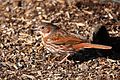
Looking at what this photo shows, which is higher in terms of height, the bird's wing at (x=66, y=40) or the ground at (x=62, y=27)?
the bird's wing at (x=66, y=40)

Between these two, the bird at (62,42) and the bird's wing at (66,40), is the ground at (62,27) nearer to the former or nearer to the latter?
the bird at (62,42)

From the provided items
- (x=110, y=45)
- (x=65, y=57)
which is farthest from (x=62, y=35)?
(x=110, y=45)

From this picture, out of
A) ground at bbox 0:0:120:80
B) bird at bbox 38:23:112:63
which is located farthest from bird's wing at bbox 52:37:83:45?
ground at bbox 0:0:120:80

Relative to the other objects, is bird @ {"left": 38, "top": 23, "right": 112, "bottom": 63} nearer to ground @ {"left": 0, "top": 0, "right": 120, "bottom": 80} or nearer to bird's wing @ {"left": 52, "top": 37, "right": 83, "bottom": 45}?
bird's wing @ {"left": 52, "top": 37, "right": 83, "bottom": 45}

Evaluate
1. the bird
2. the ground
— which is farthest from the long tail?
the ground

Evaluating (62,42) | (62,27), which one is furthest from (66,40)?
(62,27)

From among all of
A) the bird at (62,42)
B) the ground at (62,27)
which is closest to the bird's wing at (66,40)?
the bird at (62,42)

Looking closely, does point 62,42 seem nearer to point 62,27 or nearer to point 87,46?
point 87,46

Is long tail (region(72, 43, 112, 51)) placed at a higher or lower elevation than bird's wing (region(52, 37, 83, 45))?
lower

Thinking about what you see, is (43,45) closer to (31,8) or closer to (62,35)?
(62,35)
